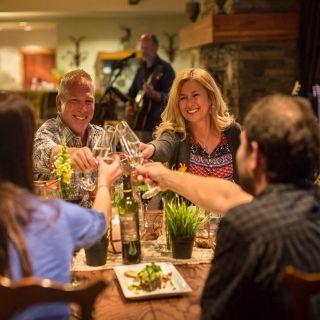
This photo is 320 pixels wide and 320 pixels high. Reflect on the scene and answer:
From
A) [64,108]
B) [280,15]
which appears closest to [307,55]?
[280,15]

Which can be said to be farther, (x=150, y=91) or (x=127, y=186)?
(x=150, y=91)

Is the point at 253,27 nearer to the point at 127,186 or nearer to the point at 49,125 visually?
the point at 49,125

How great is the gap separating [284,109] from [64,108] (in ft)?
5.37

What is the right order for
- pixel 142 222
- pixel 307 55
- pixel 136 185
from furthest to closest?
1. pixel 307 55
2. pixel 142 222
3. pixel 136 185

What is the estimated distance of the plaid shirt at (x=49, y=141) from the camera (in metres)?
2.31

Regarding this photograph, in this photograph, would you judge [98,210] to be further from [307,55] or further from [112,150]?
[307,55]

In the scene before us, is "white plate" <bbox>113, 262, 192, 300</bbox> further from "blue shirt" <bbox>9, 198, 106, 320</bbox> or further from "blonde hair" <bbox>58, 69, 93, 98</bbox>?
"blonde hair" <bbox>58, 69, 93, 98</bbox>

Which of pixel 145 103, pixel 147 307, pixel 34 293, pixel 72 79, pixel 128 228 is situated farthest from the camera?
pixel 145 103

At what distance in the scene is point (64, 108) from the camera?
2547 mm

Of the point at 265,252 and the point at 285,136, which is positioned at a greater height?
the point at 285,136

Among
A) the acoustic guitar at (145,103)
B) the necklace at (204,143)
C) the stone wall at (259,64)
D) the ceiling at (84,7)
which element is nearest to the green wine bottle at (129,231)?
the necklace at (204,143)

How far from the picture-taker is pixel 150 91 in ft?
16.0

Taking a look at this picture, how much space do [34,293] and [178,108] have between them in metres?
1.71

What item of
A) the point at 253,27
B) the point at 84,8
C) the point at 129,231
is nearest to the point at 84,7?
the point at 84,8
